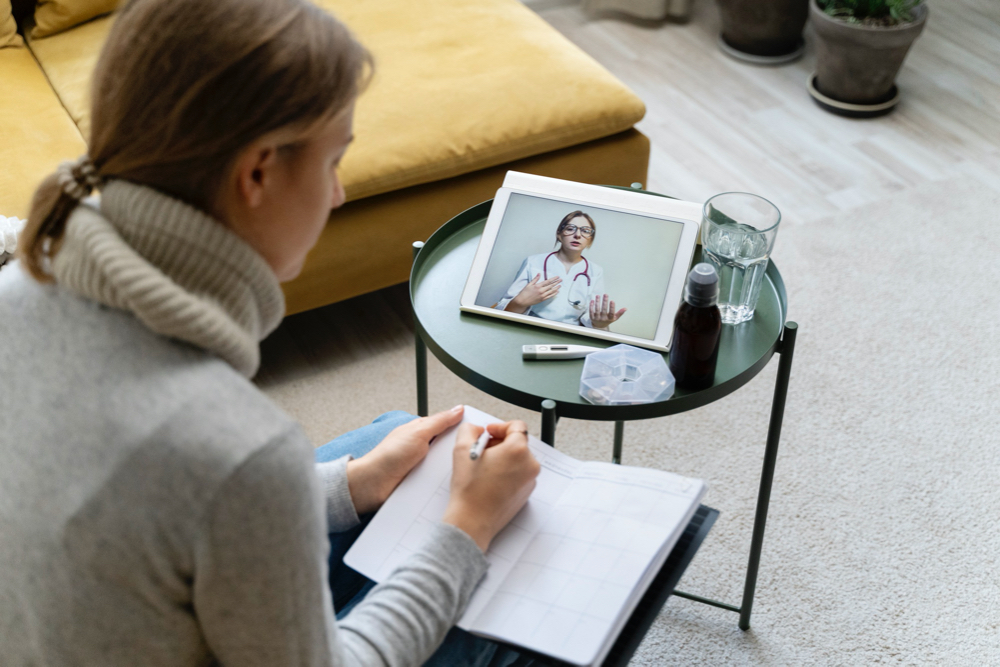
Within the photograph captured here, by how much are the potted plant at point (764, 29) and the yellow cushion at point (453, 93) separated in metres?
1.03

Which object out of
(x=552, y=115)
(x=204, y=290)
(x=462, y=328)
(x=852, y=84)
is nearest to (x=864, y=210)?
(x=852, y=84)

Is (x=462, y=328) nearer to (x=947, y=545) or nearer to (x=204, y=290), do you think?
(x=204, y=290)

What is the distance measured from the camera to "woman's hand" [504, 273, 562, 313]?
1187mm

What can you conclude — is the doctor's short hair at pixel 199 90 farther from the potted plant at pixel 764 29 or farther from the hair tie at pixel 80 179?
the potted plant at pixel 764 29

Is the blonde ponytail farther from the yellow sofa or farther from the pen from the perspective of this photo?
the yellow sofa

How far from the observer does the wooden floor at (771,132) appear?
2.03 metres

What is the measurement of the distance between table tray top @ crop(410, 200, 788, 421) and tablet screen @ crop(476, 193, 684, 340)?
1.6 inches

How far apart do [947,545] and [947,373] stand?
46 centimetres

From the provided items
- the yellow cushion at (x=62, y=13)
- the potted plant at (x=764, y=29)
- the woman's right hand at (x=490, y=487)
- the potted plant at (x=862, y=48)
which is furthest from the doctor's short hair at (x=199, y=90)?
the potted plant at (x=764, y=29)

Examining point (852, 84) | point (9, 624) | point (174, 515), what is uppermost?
point (174, 515)

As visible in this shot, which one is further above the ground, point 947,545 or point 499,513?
point 499,513

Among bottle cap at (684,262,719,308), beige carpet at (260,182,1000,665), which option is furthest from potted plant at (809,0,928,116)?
bottle cap at (684,262,719,308)

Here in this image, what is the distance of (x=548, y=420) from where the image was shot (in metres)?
1.02

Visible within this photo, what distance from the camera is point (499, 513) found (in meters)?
0.88
